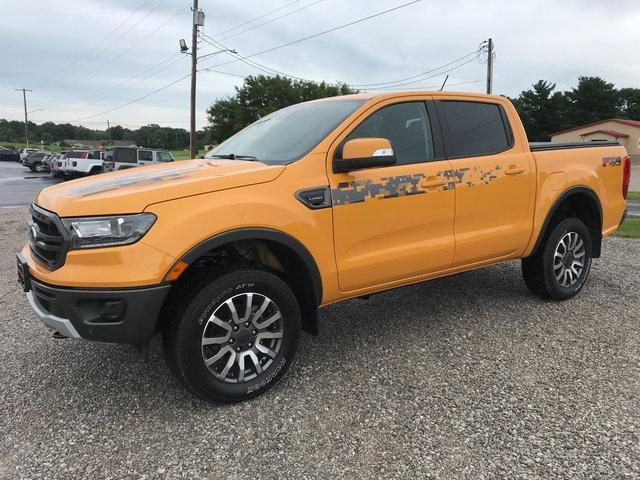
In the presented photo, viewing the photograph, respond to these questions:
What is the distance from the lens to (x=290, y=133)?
11.8ft

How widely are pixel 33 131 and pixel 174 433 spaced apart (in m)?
138

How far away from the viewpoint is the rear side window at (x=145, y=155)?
2288 centimetres

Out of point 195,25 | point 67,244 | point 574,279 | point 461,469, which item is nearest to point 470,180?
point 574,279

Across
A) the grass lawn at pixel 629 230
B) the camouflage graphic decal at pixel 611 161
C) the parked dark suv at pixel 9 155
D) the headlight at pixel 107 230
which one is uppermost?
the parked dark suv at pixel 9 155

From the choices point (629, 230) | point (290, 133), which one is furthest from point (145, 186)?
point (629, 230)

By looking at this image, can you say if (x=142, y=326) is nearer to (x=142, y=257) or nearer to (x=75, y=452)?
(x=142, y=257)

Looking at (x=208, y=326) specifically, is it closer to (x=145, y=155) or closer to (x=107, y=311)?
(x=107, y=311)

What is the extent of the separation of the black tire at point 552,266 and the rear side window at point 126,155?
20.8m

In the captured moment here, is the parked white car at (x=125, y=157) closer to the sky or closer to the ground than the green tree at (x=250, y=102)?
closer to the ground

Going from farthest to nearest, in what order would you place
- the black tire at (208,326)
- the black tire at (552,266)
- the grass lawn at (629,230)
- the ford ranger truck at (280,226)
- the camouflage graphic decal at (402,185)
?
the grass lawn at (629,230), the black tire at (552,266), the camouflage graphic decal at (402,185), the black tire at (208,326), the ford ranger truck at (280,226)

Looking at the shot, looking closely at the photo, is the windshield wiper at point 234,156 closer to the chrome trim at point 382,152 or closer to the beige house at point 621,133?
the chrome trim at point 382,152

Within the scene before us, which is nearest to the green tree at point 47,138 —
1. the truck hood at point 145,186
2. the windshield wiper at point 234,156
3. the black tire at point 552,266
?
the windshield wiper at point 234,156

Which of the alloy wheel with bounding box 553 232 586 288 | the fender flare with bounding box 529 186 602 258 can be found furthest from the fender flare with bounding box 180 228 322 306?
the alloy wheel with bounding box 553 232 586 288

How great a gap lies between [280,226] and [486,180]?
72.8 inches
